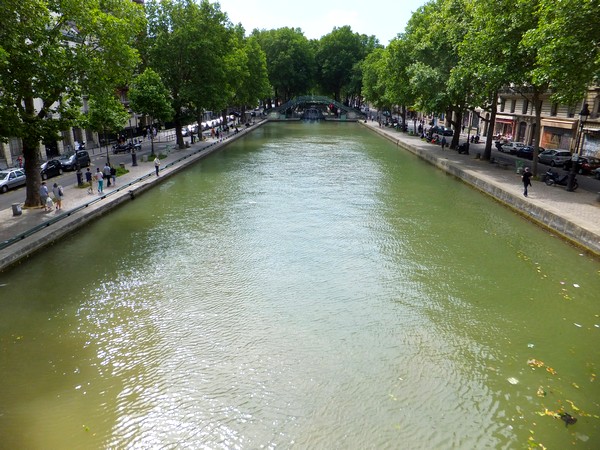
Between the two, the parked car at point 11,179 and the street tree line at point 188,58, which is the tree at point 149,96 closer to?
the street tree line at point 188,58

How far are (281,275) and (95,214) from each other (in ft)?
35.4

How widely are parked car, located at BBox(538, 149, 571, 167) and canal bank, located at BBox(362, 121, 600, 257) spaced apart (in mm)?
4390

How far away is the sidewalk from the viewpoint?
47.4 feet

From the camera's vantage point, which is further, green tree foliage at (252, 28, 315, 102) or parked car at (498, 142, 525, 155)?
green tree foliage at (252, 28, 315, 102)

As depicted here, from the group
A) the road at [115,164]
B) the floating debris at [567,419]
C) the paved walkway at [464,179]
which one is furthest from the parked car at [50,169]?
the floating debris at [567,419]

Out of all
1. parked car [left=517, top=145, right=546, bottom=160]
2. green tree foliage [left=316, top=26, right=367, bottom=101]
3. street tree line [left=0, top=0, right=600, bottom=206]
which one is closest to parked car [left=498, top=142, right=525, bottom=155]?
parked car [left=517, top=145, right=546, bottom=160]

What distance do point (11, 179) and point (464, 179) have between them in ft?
89.8

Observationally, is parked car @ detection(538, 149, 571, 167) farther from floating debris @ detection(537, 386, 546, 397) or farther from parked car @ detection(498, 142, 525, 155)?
floating debris @ detection(537, 386, 546, 397)

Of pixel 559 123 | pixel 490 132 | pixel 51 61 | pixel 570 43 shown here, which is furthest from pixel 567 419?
pixel 559 123

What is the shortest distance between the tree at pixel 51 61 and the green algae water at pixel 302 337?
4545mm

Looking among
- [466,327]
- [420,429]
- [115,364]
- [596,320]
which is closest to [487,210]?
[596,320]

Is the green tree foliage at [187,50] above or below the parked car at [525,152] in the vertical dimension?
above

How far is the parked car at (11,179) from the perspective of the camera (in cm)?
2331

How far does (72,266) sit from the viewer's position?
14039 mm
